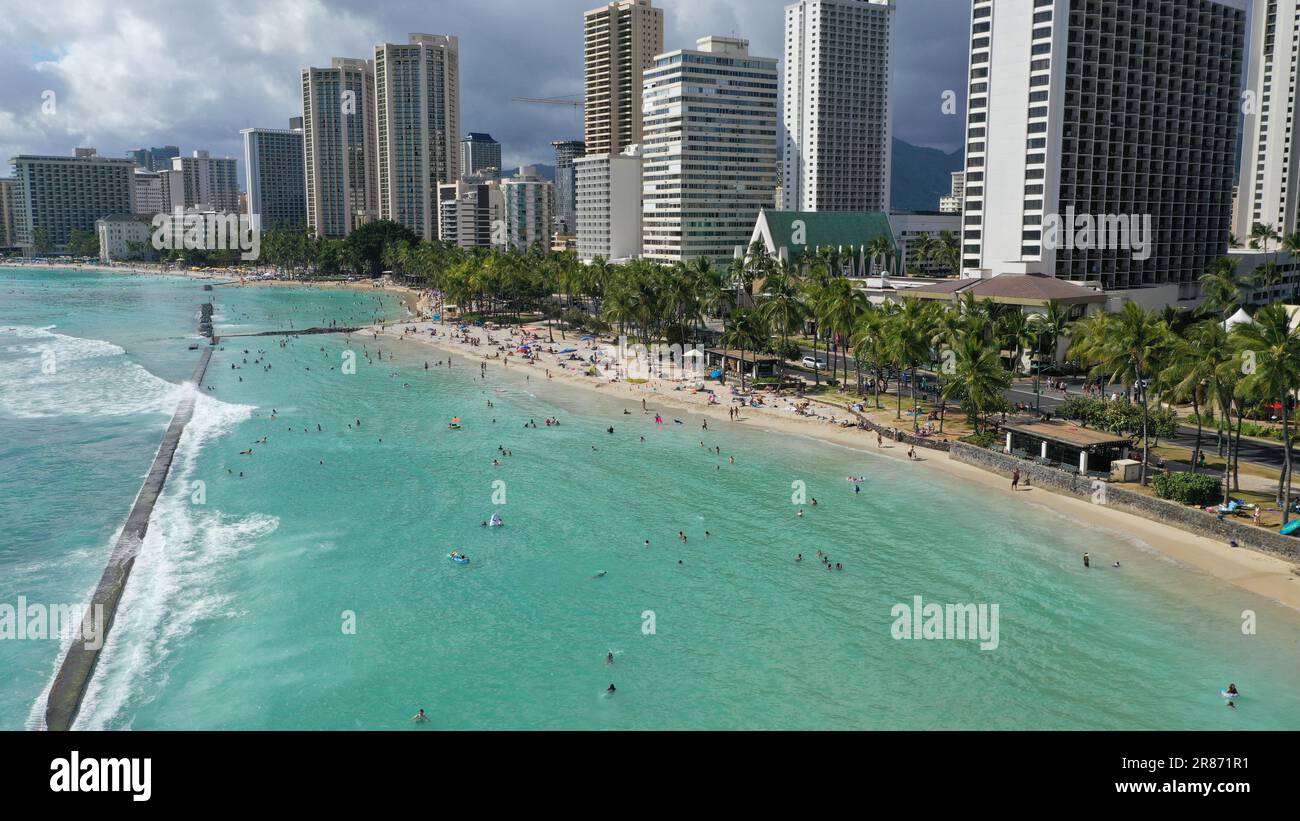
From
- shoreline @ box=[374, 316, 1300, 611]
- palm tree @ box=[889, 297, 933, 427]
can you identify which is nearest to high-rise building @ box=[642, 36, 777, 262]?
shoreline @ box=[374, 316, 1300, 611]

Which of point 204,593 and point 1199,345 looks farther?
point 1199,345

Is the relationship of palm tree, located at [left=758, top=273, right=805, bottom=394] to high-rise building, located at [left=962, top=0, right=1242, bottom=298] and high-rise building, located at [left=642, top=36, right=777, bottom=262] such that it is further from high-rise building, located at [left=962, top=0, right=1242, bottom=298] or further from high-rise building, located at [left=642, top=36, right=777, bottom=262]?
high-rise building, located at [left=642, top=36, right=777, bottom=262]

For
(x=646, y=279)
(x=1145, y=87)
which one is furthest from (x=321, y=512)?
(x=1145, y=87)

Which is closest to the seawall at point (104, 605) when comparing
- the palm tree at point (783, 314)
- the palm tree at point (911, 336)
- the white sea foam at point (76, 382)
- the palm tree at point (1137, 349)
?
the white sea foam at point (76, 382)

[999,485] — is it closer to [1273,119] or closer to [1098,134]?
[1098,134]
